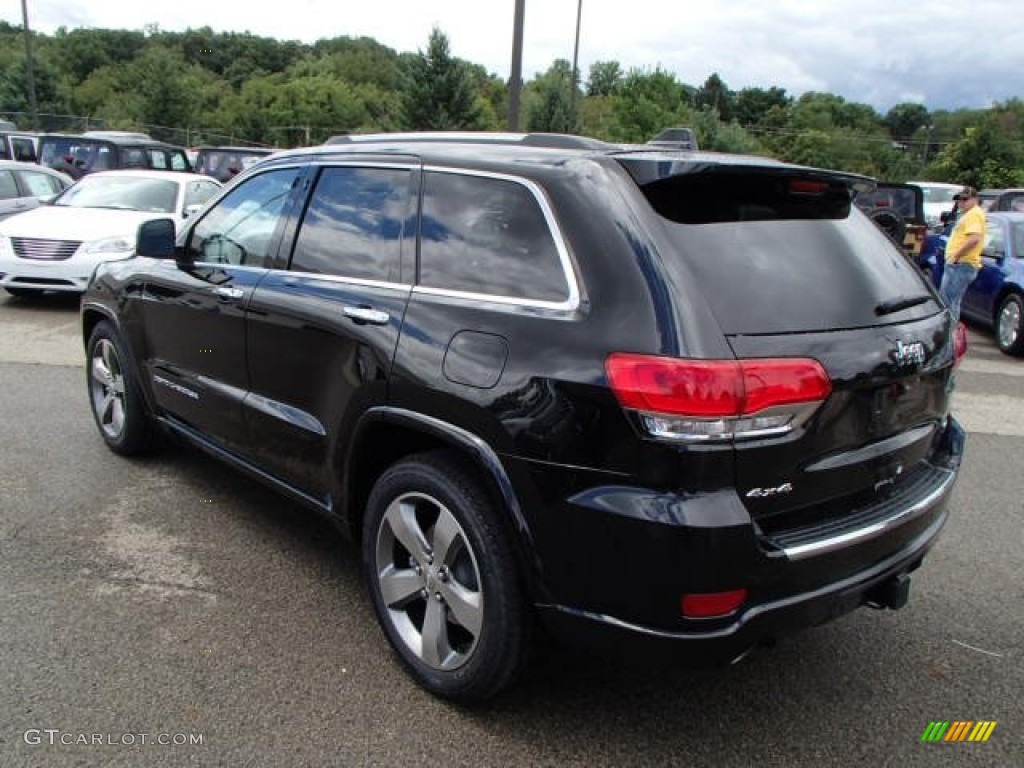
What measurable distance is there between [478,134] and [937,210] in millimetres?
24919

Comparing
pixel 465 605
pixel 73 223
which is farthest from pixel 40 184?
pixel 465 605

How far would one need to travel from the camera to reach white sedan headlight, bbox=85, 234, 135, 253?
9.43m

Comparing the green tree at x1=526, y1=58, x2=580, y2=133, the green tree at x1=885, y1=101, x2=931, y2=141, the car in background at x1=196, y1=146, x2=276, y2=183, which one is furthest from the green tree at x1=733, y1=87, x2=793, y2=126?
the car in background at x1=196, y1=146, x2=276, y2=183

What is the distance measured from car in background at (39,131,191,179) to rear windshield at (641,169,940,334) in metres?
17.9

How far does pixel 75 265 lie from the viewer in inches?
368

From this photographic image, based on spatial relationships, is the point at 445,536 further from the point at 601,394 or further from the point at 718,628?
the point at 718,628

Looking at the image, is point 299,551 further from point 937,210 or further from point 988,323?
point 937,210

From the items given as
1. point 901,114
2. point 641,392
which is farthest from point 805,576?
point 901,114

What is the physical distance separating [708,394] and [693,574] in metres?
0.46

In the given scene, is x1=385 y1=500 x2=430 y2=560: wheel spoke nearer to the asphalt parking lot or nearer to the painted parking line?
the asphalt parking lot

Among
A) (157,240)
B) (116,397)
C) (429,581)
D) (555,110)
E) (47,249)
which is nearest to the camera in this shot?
(429,581)

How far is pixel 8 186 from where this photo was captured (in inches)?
490

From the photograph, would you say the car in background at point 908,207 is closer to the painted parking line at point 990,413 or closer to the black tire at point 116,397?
the painted parking line at point 990,413

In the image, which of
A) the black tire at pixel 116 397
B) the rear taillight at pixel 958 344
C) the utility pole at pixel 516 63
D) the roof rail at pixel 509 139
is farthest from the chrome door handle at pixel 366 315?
the utility pole at pixel 516 63
